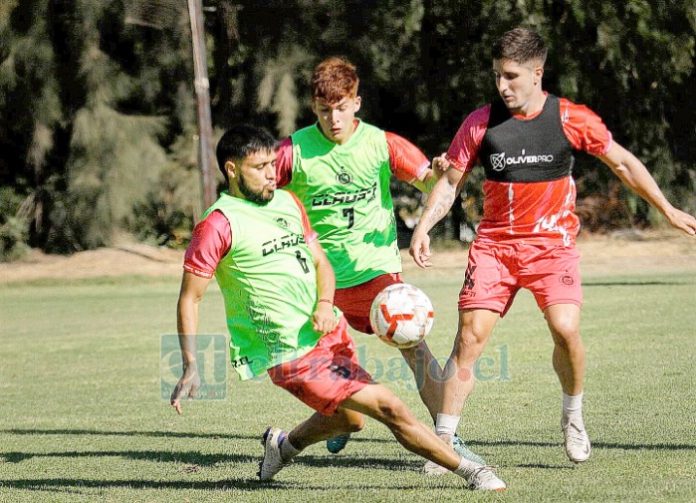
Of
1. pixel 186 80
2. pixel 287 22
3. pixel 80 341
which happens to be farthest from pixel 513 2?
pixel 80 341

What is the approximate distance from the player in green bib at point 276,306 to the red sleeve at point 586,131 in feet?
5.19

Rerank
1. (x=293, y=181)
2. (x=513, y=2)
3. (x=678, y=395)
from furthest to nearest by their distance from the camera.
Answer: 1. (x=513, y=2)
2. (x=678, y=395)
3. (x=293, y=181)

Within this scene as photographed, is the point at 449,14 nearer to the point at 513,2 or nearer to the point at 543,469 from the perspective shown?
the point at 513,2

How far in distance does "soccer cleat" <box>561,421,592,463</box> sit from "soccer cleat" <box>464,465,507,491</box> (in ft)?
2.44

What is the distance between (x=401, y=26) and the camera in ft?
96.9

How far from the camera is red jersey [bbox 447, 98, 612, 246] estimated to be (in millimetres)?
6230

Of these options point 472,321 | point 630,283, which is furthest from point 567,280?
point 630,283

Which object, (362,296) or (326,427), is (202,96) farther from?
(326,427)

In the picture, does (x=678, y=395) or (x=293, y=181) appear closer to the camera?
(x=293, y=181)

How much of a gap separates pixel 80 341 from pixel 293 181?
9.11m

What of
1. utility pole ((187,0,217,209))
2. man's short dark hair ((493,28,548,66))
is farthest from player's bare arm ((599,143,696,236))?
utility pole ((187,0,217,209))

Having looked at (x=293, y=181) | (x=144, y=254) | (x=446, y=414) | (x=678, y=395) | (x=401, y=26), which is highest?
(x=401, y=26)

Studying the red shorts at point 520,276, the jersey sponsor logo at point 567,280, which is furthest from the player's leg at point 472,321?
the jersey sponsor logo at point 567,280

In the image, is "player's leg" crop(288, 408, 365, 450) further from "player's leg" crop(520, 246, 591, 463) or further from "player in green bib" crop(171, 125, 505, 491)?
"player's leg" crop(520, 246, 591, 463)
